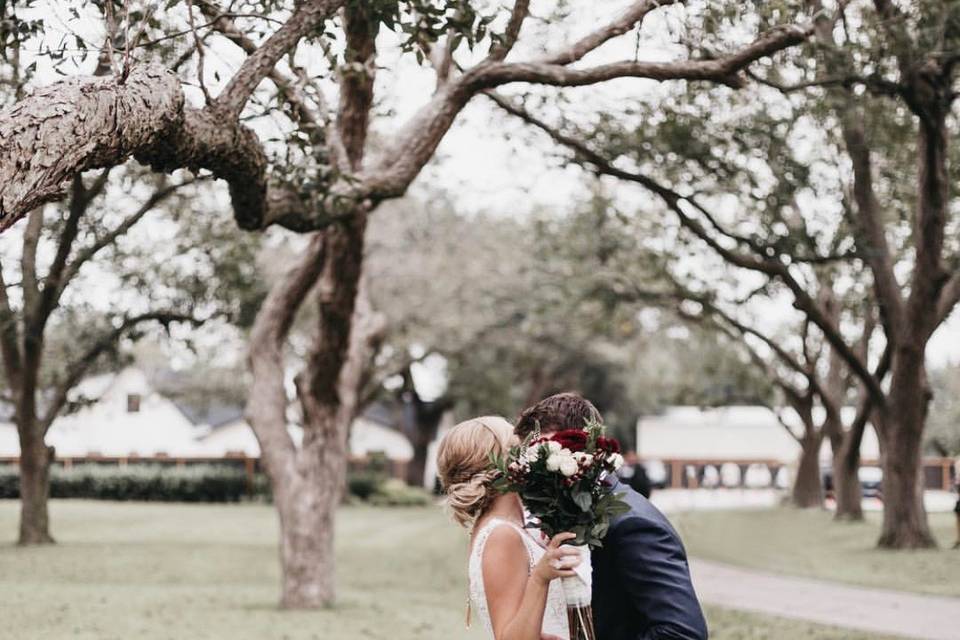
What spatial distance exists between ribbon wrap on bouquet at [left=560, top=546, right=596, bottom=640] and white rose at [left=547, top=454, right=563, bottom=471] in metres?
0.26

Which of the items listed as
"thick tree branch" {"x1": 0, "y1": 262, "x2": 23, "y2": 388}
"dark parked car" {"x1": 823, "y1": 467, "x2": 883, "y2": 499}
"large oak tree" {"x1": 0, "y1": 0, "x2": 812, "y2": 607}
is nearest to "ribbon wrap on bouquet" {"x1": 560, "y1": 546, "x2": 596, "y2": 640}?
"large oak tree" {"x1": 0, "y1": 0, "x2": 812, "y2": 607}

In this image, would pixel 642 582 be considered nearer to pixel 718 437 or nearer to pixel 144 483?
pixel 144 483

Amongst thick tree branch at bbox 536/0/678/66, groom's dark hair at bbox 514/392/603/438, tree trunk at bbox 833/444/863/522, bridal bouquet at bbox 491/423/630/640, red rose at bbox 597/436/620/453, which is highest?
thick tree branch at bbox 536/0/678/66

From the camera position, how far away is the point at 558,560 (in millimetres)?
3627

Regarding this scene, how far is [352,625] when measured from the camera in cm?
1293

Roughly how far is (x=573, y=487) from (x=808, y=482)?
3597cm

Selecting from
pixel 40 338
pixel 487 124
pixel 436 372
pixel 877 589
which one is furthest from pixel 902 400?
pixel 436 372

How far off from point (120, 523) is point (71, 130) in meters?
28.8

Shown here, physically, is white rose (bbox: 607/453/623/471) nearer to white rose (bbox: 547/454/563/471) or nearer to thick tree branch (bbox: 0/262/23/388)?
white rose (bbox: 547/454/563/471)

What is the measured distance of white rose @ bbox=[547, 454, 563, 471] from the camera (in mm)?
3672

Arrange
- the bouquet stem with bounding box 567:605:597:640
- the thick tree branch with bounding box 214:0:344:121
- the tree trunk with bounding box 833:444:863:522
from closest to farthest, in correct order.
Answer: the bouquet stem with bounding box 567:605:597:640
the thick tree branch with bounding box 214:0:344:121
the tree trunk with bounding box 833:444:863:522

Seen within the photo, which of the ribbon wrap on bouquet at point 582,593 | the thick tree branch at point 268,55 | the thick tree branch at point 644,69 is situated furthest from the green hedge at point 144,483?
the ribbon wrap on bouquet at point 582,593

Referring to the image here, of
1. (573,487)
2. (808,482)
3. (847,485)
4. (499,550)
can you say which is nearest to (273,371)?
(499,550)

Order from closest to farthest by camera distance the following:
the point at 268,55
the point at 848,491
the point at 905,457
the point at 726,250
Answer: the point at 268,55
the point at 726,250
the point at 905,457
the point at 848,491
